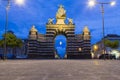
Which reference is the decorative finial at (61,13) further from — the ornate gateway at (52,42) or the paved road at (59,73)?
the paved road at (59,73)

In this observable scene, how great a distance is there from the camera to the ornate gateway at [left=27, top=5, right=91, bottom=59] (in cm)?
8575

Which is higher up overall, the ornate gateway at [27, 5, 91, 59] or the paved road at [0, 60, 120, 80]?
the ornate gateway at [27, 5, 91, 59]

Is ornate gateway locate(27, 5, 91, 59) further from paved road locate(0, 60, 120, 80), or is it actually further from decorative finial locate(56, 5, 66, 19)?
paved road locate(0, 60, 120, 80)

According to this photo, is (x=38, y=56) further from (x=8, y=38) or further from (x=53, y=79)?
(x=53, y=79)

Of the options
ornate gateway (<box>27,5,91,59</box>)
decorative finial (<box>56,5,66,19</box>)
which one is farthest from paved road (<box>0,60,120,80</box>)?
decorative finial (<box>56,5,66,19</box>)

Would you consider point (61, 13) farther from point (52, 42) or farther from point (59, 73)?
point (59, 73)

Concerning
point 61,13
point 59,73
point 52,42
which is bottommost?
point 59,73

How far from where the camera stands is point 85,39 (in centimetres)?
8856

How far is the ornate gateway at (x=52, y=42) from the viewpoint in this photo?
85750mm

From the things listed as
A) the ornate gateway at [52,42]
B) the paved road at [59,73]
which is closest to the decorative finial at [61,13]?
the ornate gateway at [52,42]

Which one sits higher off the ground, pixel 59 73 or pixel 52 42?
pixel 52 42

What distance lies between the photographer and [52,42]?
88312 mm

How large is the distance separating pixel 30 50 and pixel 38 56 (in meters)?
3.08

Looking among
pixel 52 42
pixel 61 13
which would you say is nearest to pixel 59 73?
pixel 52 42
